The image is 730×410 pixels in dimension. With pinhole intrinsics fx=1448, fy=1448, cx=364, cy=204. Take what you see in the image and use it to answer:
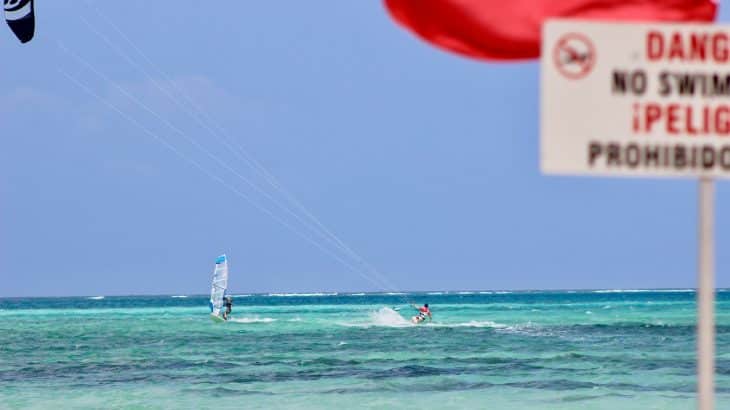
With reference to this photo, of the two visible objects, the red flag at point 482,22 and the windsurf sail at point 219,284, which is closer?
the red flag at point 482,22

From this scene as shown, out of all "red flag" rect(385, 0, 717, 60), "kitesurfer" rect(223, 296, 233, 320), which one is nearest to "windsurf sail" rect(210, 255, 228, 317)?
"kitesurfer" rect(223, 296, 233, 320)

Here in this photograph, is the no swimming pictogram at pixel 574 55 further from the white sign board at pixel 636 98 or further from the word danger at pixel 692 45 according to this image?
the word danger at pixel 692 45

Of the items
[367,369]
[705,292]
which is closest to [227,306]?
[367,369]

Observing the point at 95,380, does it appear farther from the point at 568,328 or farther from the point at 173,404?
the point at 568,328

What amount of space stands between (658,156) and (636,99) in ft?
0.59

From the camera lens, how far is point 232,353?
120 feet

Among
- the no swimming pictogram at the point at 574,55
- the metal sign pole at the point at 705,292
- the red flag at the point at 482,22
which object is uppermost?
the red flag at the point at 482,22

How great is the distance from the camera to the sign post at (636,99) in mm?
4195

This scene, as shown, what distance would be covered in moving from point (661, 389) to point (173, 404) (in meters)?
7.92

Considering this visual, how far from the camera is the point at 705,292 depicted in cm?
437

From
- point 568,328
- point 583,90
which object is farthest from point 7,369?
point 583,90

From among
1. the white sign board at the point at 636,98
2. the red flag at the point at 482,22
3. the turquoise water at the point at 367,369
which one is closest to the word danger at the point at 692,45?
the white sign board at the point at 636,98

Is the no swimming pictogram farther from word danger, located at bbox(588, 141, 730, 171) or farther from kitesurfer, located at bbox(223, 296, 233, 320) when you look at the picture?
kitesurfer, located at bbox(223, 296, 233, 320)

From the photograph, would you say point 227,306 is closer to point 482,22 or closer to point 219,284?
point 219,284
